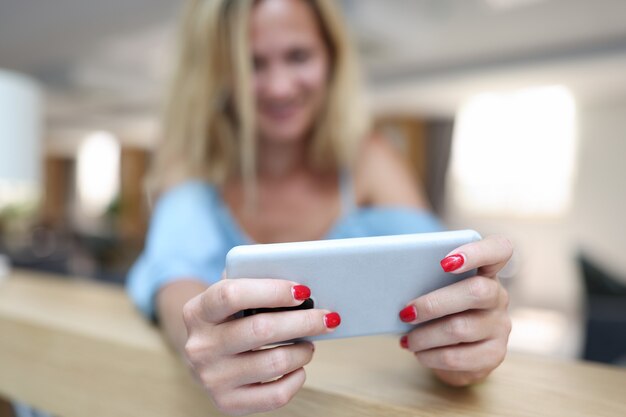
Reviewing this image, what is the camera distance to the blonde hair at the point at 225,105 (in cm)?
98

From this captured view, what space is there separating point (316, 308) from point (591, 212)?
855cm

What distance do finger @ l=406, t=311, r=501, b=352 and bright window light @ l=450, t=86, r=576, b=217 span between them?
7.78 meters

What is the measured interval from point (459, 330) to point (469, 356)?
30mm

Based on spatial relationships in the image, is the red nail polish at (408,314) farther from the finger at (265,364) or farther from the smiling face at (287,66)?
→ the smiling face at (287,66)

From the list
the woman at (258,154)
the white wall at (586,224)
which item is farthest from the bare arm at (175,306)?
the white wall at (586,224)

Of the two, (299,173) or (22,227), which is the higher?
(299,173)

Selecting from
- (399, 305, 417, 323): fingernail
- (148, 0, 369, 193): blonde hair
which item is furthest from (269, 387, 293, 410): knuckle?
(148, 0, 369, 193): blonde hair

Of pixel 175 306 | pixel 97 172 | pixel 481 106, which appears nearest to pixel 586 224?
pixel 481 106

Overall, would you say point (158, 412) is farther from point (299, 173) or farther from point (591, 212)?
point (591, 212)

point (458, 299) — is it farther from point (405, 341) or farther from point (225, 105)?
point (225, 105)

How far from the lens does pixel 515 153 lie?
8.58 m

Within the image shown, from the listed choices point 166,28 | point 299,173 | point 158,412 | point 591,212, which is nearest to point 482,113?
point 591,212

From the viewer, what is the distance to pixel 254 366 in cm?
42

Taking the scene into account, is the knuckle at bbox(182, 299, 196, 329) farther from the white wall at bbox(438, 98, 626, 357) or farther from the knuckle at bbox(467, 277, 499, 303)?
the white wall at bbox(438, 98, 626, 357)
